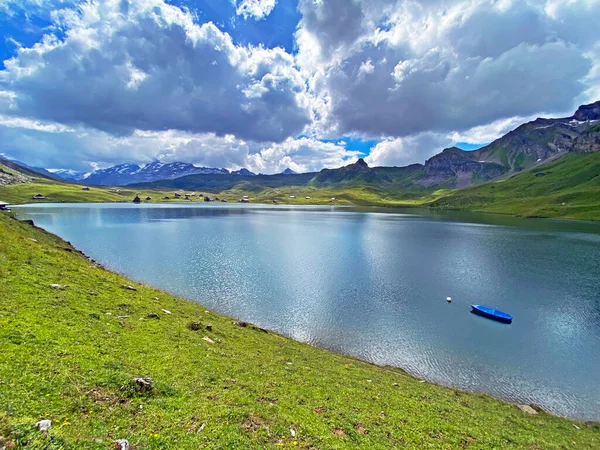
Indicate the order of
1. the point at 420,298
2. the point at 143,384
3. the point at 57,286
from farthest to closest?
1. the point at 420,298
2. the point at 57,286
3. the point at 143,384

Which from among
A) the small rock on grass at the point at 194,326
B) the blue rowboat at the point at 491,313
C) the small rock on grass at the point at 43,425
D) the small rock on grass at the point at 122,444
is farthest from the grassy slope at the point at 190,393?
the blue rowboat at the point at 491,313

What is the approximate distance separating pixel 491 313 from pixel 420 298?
10266mm

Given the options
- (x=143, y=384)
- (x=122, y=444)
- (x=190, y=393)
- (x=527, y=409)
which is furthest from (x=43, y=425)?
(x=527, y=409)

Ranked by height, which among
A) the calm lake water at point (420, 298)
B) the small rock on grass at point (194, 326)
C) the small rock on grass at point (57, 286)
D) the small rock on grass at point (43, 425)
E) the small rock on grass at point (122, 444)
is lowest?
the calm lake water at point (420, 298)

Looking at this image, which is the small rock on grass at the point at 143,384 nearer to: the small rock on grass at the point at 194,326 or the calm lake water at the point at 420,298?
the small rock on grass at the point at 194,326

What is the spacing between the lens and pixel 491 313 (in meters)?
43.8

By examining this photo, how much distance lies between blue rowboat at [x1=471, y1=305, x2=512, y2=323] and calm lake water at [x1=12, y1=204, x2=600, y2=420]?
1.11 metres

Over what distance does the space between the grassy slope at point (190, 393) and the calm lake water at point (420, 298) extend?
7.87 m

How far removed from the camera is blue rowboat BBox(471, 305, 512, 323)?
42.6 m

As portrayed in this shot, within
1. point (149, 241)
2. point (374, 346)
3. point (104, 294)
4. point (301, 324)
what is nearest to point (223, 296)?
point (301, 324)

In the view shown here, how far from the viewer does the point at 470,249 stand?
93.6 meters

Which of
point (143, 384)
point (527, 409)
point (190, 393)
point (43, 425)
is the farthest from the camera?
point (527, 409)

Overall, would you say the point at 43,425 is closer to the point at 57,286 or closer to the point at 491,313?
the point at 57,286

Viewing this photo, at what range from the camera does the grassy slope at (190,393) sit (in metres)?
11.3
